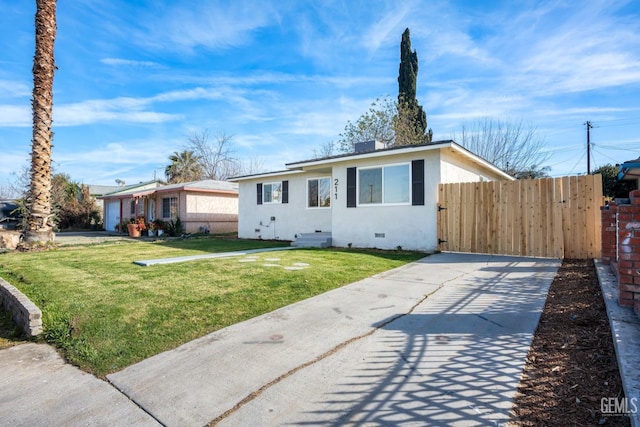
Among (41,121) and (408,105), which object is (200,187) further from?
(408,105)

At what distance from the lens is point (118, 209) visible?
24672 millimetres

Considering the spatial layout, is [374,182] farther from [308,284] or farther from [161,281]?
[161,281]

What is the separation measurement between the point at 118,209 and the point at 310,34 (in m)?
20.0

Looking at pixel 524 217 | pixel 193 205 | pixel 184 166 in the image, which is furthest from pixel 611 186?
pixel 184 166

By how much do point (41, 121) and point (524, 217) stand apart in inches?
562

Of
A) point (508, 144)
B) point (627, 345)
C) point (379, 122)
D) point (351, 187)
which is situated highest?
point (379, 122)

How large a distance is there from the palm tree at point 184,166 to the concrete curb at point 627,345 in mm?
35960

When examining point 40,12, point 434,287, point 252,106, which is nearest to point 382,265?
point 434,287

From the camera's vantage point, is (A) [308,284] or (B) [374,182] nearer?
(A) [308,284]

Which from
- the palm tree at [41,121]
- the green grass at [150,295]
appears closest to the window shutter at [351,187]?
the green grass at [150,295]

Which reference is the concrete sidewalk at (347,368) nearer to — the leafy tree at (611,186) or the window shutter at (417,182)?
the window shutter at (417,182)

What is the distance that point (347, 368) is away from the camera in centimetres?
273

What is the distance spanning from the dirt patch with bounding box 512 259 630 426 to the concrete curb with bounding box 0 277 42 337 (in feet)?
16.5

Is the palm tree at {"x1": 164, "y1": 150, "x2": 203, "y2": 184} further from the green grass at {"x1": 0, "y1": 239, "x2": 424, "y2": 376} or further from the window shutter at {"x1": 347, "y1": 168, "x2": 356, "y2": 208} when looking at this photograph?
the green grass at {"x1": 0, "y1": 239, "x2": 424, "y2": 376}
